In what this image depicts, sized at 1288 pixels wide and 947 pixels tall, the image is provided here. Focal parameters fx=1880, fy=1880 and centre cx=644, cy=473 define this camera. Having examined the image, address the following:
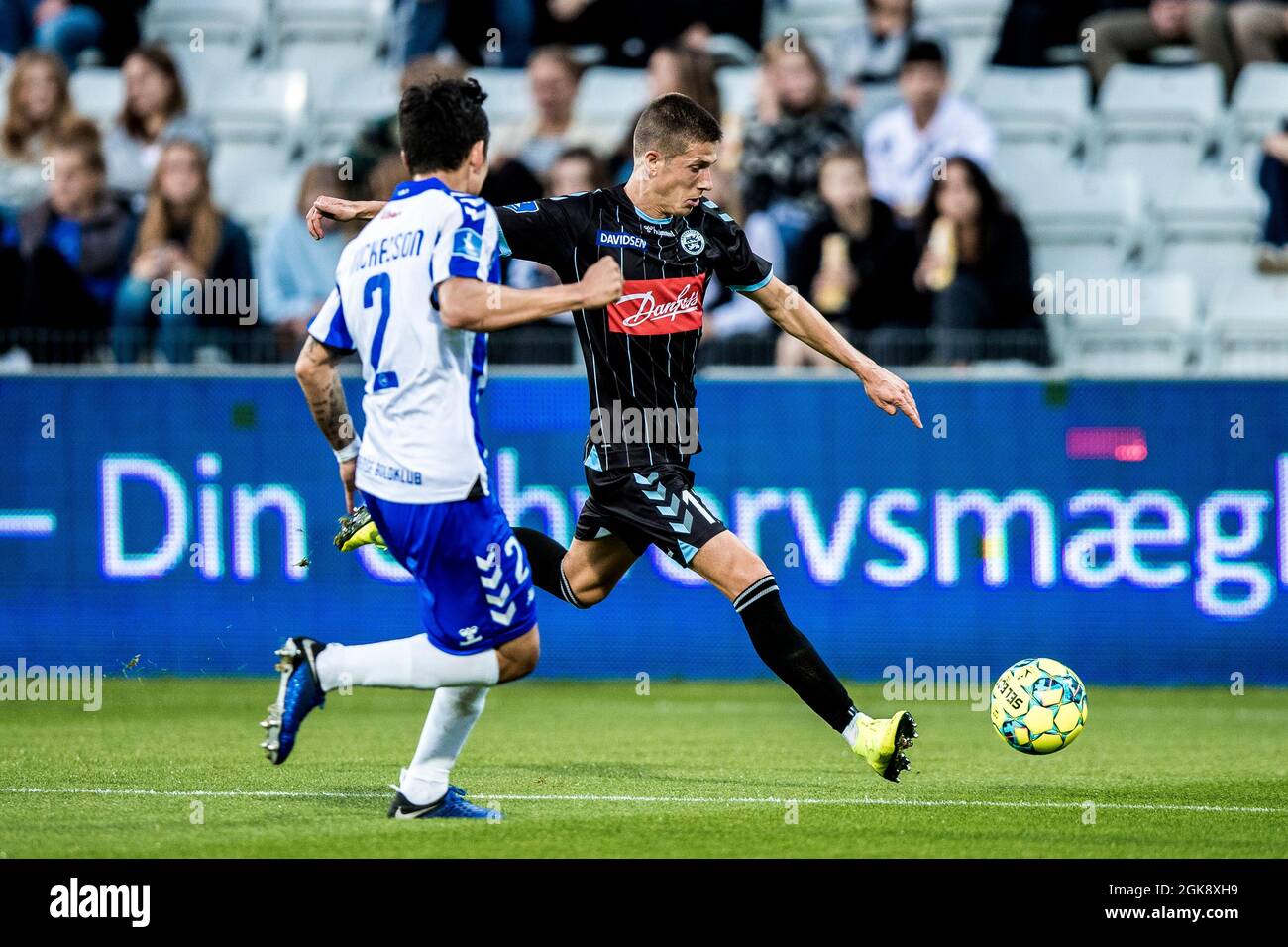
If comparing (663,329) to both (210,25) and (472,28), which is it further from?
(210,25)

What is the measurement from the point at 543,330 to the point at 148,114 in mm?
4256

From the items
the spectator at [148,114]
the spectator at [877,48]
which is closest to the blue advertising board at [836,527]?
the spectator at [148,114]

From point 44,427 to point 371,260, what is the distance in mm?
6222

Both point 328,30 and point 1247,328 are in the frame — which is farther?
point 328,30

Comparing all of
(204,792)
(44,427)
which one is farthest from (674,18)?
(204,792)

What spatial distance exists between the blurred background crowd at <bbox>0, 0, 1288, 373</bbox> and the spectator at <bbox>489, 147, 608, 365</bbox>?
0.02 m

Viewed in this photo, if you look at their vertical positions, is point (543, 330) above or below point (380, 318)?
above

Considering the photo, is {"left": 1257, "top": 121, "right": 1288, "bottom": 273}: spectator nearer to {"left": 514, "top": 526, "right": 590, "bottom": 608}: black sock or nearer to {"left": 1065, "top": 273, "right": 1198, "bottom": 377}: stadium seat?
{"left": 1065, "top": 273, "right": 1198, "bottom": 377}: stadium seat

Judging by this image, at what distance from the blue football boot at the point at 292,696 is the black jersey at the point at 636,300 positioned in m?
1.68

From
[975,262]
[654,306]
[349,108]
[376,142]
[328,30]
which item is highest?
[328,30]

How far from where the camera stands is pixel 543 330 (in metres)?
12.1

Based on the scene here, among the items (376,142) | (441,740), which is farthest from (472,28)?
(441,740)

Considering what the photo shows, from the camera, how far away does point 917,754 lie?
8.70 metres
